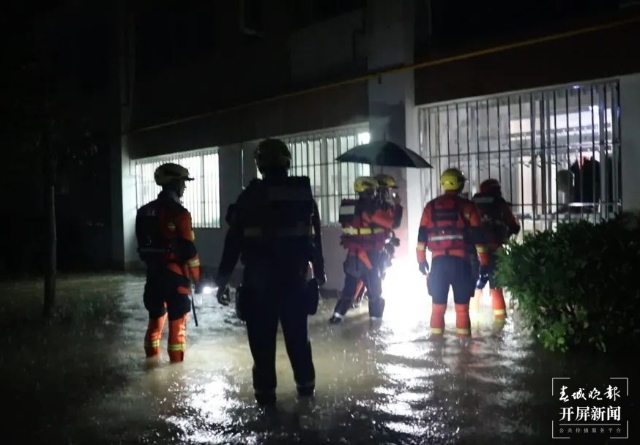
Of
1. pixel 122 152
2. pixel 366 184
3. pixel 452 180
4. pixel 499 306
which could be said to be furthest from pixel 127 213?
pixel 452 180

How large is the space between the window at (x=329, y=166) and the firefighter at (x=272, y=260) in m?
5.48

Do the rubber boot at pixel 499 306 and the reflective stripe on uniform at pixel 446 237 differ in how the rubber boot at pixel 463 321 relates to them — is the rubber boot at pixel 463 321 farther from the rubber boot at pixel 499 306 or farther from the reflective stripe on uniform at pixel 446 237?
the rubber boot at pixel 499 306

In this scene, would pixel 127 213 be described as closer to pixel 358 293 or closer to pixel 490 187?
pixel 358 293

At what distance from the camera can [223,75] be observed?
1327cm

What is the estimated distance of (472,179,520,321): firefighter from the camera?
813 centimetres

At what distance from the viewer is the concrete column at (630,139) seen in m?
7.87

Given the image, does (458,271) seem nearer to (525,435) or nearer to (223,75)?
(525,435)

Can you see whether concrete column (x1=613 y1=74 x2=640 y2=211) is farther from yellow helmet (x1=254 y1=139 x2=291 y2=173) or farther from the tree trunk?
the tree trunk

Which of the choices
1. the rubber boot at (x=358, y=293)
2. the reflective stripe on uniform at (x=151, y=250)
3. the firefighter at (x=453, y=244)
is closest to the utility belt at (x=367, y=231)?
the rubber boot at (x=358, y=293)

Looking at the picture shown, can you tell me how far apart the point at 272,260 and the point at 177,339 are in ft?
6.30

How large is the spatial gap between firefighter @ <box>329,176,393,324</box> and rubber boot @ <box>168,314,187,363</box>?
7.62 feet

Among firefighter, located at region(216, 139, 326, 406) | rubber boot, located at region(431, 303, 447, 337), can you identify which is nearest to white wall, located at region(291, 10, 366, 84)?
rubber boot, located at region(431, 303, 447, 337)

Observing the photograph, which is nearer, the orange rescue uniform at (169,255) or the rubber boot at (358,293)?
A: the orange rescue uniform at (169,255)

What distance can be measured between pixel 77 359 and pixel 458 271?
12.9ft
